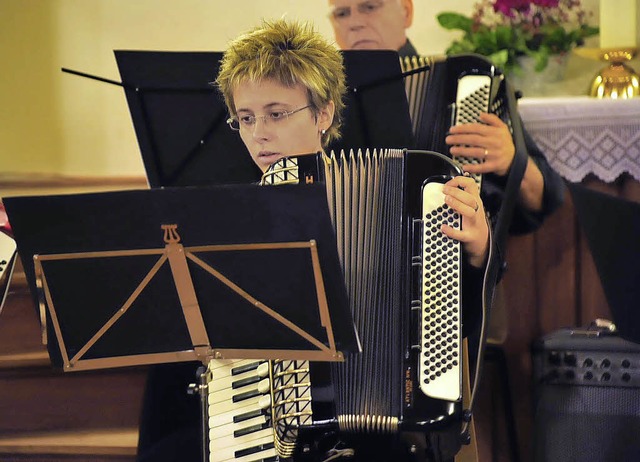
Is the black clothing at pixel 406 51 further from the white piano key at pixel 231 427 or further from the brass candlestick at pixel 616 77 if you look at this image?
the white piano key at pixel 231 427

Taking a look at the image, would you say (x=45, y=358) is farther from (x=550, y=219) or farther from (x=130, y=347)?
(x=550, y=219)

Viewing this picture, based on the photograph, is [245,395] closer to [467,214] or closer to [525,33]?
[467,214]

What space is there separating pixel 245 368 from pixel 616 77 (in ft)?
5.53

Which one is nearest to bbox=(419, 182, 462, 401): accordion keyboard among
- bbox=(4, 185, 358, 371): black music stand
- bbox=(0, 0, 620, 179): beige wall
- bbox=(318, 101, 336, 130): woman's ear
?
bbox=(4, 185, 358, 371): black music stand

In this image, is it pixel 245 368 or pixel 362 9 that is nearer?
pixel 245 368

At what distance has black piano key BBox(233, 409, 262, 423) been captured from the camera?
1646 mm

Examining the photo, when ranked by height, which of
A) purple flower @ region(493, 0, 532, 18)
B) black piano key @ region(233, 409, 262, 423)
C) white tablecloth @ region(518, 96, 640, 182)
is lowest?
black piano key @ region(233, 409, 262, 423)

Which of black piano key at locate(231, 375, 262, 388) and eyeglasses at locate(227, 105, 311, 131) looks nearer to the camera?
black piano key at locate(231, 375, 262, 388)

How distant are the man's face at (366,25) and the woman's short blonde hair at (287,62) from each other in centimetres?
83

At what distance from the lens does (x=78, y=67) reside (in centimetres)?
351

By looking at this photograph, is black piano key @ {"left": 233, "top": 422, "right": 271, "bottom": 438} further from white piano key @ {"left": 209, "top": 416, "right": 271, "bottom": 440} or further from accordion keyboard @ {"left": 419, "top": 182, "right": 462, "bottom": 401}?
accordion keyboard @ {"left": 419, "top": 182, "right": 462, "bottom": 401}

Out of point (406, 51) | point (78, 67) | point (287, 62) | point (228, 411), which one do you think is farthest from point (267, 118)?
point (78, 67)

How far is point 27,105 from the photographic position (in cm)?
355

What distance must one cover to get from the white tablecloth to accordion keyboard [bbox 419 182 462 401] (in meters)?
0.92
